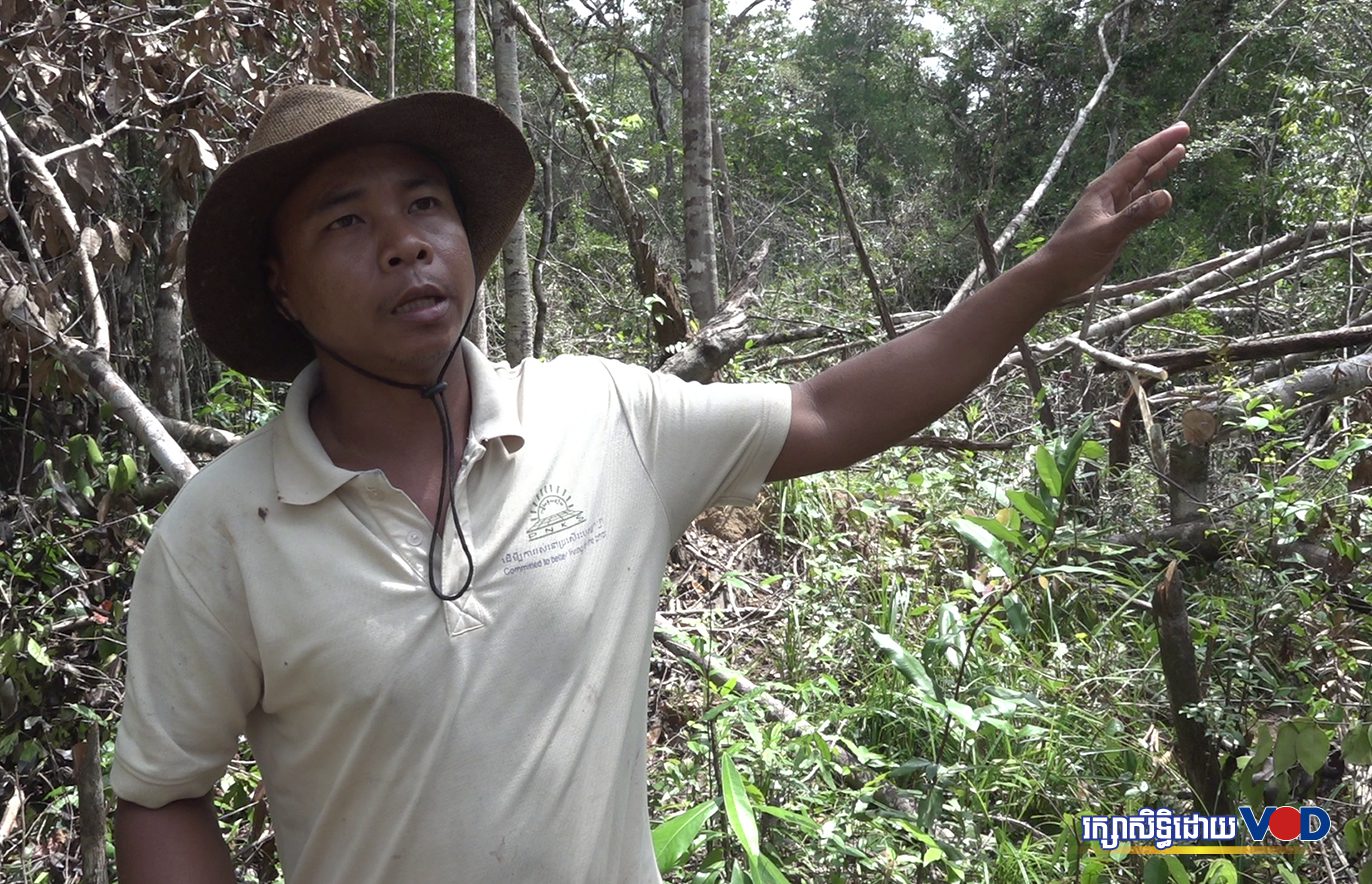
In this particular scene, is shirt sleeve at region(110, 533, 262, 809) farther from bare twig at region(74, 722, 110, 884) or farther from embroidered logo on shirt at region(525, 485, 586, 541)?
bare twig at region(74, 722, 110, 884)

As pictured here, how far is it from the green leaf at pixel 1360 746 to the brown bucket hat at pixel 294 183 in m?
1.63

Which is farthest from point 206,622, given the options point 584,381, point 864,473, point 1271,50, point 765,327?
point 1271,50

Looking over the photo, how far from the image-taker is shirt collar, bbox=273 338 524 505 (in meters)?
1.36

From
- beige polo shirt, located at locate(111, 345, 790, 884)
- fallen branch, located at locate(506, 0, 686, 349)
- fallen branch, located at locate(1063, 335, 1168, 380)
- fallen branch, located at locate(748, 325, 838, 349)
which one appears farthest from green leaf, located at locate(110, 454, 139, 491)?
fallen branch, located at locate(748, 325, 838, 349)

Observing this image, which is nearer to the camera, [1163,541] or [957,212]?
[1163,541]

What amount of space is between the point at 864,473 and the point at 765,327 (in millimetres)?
1774

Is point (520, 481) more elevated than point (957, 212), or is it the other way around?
point (957, 212)

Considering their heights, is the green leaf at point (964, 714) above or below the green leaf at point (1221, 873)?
above

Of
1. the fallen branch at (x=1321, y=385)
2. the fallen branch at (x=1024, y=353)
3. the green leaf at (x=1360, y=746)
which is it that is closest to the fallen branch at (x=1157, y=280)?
the fallen branch at (x=1024, y=353)

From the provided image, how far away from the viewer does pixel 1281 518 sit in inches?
106

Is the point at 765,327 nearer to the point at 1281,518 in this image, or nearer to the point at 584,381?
the point at 1281,518

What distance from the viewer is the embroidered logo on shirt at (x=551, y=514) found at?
1.42 m

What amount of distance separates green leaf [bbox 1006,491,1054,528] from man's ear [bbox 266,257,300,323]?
1304 millimetres

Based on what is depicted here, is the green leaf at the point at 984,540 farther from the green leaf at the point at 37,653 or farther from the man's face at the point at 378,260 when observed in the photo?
the green leaf at the point at 37,653
